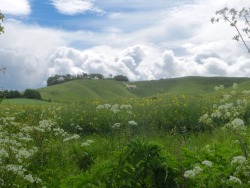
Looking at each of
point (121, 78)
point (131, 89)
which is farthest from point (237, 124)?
point (121, 78)

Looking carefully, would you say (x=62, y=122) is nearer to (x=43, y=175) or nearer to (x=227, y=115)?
(x=43, y=175)

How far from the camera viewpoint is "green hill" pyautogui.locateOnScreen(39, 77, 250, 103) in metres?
99.2

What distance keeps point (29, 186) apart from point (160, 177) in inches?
111

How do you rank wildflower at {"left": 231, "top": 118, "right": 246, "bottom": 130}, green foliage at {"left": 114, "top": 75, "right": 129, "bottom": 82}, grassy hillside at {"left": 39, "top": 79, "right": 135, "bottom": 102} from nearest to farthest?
1. wildflower at {"left": 231, "top": 118, "right": 246, "bottom": 130}
2. grassy hillside at {"left": 39, "top": 79, "right": 135, "bottom": 102}
3. green foliage at {"left": 114, "top": 75, "right": 129, "bottom": 82}

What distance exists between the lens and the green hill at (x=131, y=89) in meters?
99.2

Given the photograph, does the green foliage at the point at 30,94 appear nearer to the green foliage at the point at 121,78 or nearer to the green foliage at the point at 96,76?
the green foliage at the point at 96,76

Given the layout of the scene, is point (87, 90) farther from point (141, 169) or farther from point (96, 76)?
point (141, 169)

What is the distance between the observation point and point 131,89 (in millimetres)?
118812

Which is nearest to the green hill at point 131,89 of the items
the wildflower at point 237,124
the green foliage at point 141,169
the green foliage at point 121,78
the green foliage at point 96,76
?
the green foliage at point 121,78

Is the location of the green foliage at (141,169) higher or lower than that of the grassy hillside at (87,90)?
lower

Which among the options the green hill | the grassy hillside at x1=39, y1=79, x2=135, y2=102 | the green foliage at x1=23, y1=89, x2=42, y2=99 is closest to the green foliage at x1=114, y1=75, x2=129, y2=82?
the green hill

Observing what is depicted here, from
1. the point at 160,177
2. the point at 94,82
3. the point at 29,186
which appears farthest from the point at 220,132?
the point at 94,82

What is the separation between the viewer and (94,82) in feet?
368

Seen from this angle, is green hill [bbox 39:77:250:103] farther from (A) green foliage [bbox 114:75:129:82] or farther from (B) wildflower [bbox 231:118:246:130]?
(B) wildflower [bbox 231:118:246:130]
